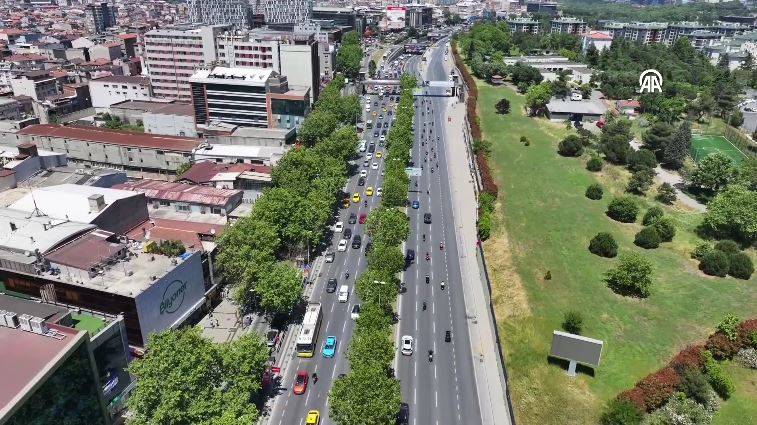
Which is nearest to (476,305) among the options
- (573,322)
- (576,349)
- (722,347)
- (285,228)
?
(573,322)

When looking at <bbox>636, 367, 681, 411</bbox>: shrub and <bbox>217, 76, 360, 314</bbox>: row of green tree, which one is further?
<bbox>217, 76, 360, 314</bbox>: row of green tree

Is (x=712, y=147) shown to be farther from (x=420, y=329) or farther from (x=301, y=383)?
(x=301, y=383)

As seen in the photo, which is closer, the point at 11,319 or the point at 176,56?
the point at 11,319

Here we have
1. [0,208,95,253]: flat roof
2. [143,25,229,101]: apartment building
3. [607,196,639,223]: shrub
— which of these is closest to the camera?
[0,208,95,253]: flat roof

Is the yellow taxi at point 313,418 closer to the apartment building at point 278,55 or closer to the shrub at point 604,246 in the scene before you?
the shrub at point 604,246

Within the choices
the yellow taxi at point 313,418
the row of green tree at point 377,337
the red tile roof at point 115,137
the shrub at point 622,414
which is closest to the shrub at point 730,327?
the shrub at point 622,414

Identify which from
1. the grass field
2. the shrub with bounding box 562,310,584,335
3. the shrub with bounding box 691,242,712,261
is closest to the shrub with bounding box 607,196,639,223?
the grass field

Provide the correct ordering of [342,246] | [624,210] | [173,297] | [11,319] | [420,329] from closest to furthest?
1. [11,319]
2. [173,297]
3. [420,329]
4. [342,246]
5. [624,210]

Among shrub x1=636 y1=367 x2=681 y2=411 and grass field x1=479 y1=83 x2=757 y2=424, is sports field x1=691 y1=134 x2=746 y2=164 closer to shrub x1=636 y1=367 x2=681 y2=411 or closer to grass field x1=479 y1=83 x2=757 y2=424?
grass field x1=479 y1=83 x2=757 y2=424
